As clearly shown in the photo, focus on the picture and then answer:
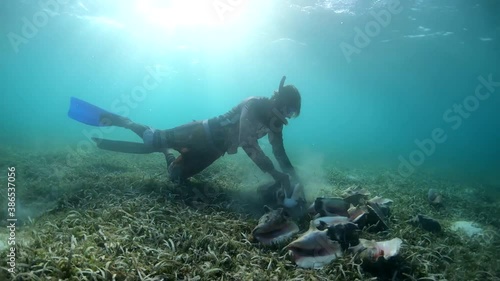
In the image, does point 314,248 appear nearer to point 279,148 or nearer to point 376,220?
point 376,220

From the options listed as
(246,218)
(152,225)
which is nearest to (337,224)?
(246,218)

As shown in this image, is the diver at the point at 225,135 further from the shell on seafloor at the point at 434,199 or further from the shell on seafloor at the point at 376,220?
the shell on seafloor at the point at 434,199

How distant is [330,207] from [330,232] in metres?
1.08

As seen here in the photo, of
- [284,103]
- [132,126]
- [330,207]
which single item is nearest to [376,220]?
[330,207]

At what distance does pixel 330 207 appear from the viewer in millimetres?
5629

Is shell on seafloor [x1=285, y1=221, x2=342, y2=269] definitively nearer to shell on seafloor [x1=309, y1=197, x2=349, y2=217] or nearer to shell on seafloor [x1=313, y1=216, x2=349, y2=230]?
shell on seafloor [x1=313, y1=216, x2=349, y2=230]

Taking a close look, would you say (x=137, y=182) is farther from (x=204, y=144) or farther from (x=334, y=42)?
(x=334, y=42)

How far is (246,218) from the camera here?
5.64 meters

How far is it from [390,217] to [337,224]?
2.27m

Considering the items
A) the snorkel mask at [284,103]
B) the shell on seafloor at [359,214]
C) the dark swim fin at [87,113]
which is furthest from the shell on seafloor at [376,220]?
the dark swim fin at [87,113]

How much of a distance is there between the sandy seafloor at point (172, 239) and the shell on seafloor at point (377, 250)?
0.17 metres

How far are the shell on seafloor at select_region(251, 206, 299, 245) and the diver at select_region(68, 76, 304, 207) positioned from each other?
3.73 ft

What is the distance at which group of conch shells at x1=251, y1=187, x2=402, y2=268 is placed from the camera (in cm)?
406

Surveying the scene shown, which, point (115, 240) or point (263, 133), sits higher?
point (263, 133)
